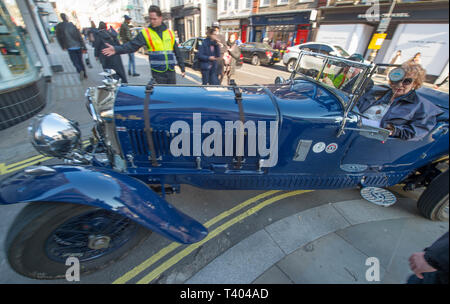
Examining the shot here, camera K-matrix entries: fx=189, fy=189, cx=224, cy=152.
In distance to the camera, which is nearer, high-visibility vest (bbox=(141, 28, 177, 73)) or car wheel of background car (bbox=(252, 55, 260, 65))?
high-visibility vest (bbox=(141, 28, 177, 73))

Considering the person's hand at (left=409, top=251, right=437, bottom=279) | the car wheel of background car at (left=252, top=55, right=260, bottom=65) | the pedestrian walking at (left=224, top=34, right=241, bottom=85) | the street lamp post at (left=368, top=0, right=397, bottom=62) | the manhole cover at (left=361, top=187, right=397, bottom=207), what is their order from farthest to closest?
the car wheel of background car at (left=252, top=55, right=260, bottom=65), the pedestrian walking at (left=224, top=34, right=241, bottom=85), the manhole cover at (left=361, top=187, right=397, bottom=207), the street lamp post at (left=368, top=0, right=397, bottom=62), the person's hand at (left=409, top=251, right=437, bottom=279)

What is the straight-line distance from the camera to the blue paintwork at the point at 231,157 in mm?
1635

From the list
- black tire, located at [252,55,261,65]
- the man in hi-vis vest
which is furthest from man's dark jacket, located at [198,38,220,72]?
black tire, located at [252,55,261,65]

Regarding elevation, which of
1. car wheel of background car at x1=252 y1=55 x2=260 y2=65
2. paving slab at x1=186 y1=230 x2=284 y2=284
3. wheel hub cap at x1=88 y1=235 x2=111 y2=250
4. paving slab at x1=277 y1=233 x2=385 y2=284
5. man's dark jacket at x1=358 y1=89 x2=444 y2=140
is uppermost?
man's dark jacket at x1=358 y1=89 x2=444 y2=140

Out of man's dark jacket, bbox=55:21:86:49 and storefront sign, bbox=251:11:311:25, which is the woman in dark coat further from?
storefront sign, bbox=251:11:311:25

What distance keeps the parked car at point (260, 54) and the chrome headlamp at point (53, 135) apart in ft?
43.2

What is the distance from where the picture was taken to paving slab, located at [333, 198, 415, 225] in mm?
2453

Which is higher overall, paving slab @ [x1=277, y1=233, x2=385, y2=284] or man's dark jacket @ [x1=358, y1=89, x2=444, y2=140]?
man's dark jacket @ [x1=358, y1=89, x2=444, y2=140]

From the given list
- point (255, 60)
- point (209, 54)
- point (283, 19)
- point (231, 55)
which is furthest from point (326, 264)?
point (283, 19)

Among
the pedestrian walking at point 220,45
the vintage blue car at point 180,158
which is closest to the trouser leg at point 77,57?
the pedestrian walking at point 220,45

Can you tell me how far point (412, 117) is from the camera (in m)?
2.07

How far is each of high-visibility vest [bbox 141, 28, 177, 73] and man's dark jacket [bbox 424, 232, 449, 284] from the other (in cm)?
462

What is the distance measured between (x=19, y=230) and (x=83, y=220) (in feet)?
1.28

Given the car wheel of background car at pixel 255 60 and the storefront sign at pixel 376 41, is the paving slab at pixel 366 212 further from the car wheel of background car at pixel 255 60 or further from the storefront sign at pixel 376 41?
the car wheel of background car at pixel 255 60
